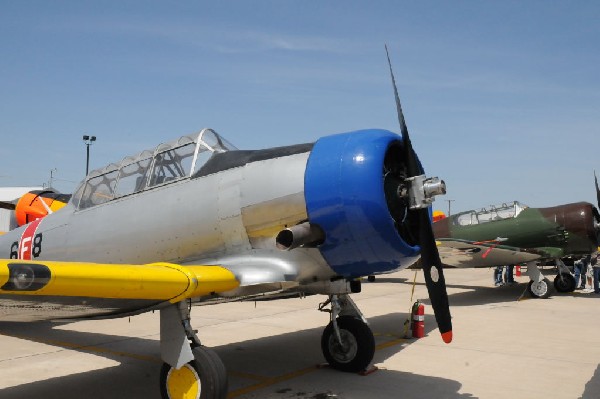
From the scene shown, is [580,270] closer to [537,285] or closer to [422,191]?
[537,285]

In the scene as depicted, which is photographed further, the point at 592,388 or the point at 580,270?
the point at 580,270

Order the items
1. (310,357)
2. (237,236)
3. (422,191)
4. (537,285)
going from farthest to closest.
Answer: (537,285), (310,357), (237,236), (422,191)

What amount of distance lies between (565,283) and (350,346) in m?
11.1

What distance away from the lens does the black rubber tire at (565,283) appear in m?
14.7

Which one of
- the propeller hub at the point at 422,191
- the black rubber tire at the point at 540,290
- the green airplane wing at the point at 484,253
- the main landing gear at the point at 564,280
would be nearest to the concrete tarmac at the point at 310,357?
the propeller hub at the point at 422,191

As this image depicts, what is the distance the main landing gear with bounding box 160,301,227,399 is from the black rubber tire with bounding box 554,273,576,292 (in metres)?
13.1

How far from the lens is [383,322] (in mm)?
9547

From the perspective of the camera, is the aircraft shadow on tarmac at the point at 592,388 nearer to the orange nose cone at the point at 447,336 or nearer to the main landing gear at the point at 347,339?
the orange nose cone at the point at 447,336

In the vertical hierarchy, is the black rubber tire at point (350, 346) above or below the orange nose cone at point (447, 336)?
below

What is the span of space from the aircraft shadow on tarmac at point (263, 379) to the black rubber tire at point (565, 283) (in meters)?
9.11

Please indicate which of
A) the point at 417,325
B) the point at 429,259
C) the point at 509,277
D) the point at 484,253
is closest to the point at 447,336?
the point at 429,259

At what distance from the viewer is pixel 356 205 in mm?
4363

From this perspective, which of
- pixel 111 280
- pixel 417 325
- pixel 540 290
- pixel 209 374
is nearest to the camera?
pixel 111 280

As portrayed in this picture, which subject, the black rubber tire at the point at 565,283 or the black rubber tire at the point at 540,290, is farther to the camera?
the black rubber tire at the point at 565,283
